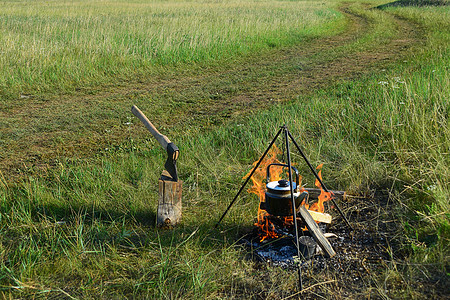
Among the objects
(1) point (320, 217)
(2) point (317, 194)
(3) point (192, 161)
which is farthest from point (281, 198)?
(3) point (192, 161)

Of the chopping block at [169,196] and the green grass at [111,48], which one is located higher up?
the green grass at [111,48]

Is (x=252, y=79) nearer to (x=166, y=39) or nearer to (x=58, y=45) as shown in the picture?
(x=166, y=39)

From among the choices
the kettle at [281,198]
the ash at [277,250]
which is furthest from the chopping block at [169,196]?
the kettle at [281,198]

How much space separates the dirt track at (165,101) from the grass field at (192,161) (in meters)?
0.04

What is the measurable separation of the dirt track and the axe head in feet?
6.91

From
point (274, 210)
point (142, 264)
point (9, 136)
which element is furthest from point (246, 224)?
point (9, 136)

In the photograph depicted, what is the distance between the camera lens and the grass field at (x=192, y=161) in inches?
108

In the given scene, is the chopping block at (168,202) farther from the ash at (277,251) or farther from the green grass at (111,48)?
the green grass at (111,48)

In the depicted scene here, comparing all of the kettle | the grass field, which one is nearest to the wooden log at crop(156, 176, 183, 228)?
the grass field

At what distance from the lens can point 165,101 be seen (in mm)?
7133

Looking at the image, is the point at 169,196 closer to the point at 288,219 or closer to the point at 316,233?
the point at 288,219

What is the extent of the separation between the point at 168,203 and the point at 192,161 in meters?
1.24

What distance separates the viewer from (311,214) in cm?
317

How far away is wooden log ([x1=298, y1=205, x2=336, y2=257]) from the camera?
2.91 m
